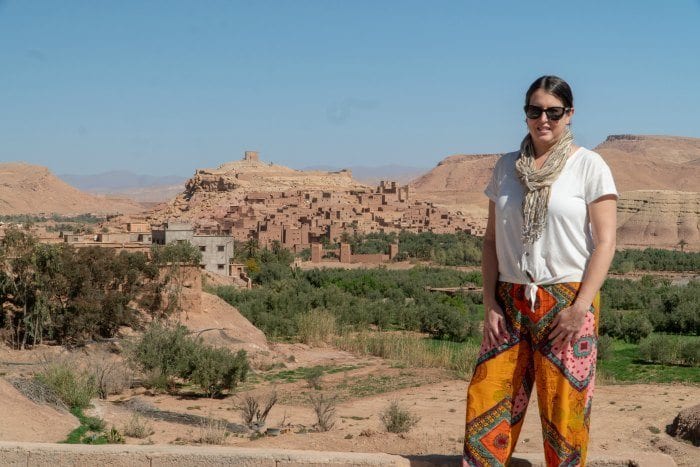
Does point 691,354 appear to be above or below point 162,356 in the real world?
below

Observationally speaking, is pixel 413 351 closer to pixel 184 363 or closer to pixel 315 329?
pixel 315 329

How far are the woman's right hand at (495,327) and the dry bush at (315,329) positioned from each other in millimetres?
17121

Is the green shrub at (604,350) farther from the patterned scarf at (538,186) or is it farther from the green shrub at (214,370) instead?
the patterned scarf at (538,186)

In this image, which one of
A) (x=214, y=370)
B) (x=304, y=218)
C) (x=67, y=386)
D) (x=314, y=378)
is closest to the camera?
(x=67, y=386)

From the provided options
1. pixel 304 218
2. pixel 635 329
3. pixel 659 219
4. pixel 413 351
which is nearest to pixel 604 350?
pixel 413 351

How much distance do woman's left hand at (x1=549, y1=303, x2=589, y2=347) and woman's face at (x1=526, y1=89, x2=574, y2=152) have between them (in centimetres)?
70

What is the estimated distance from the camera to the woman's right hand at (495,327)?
362cm

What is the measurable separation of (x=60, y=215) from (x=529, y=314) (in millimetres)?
109000

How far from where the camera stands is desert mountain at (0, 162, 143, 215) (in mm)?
105688

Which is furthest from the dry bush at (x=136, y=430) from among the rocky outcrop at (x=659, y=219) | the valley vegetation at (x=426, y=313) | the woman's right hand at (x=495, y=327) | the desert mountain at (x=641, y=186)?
the desert mountain at (x=641, y=186)

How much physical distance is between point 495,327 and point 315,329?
17430mm

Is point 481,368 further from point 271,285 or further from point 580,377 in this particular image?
point 271,285

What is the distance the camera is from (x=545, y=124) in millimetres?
3588

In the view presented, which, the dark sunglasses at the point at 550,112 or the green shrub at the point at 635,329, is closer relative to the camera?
Answer: the dark sunglasses at the point at 550,112
